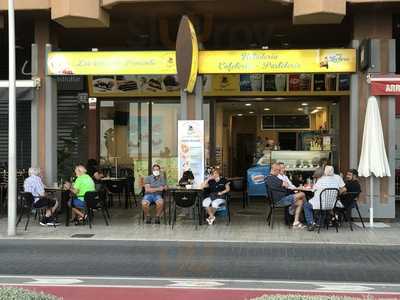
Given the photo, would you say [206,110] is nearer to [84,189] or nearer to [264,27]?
[264,27]

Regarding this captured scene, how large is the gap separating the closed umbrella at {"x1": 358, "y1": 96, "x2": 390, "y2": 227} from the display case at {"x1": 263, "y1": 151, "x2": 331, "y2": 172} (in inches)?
211

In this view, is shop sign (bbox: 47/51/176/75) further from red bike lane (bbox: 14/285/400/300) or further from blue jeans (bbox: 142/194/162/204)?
red bike lane (bbox: 14/285/400/300)

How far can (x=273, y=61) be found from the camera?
47.2 feet

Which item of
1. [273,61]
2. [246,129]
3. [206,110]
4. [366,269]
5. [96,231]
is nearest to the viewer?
[366,269]

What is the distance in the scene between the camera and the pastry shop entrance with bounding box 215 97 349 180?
64.5 feet

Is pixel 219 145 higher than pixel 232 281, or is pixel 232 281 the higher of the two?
pixel 219 145

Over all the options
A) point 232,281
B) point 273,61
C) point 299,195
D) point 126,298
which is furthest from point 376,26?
point 126,298

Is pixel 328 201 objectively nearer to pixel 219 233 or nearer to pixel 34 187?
pixel 219 233

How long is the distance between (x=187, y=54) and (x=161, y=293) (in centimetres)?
760

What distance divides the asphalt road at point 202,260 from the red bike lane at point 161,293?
1053mm

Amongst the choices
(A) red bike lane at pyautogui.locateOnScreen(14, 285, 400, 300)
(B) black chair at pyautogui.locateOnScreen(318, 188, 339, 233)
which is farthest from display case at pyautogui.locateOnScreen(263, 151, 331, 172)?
(A) red bike lane at pyautogui.locateOnScreen(14, 285, 400, 300)

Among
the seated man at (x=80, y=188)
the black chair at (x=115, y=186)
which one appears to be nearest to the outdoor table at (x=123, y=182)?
the black chair at (x=115, y=186)

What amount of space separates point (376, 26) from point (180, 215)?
6.43m

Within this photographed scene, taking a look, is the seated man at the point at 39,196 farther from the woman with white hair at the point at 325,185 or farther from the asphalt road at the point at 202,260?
the woman with white hair at the point at 325,185
